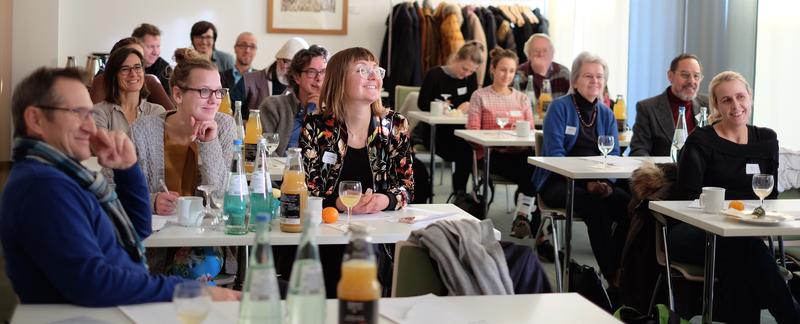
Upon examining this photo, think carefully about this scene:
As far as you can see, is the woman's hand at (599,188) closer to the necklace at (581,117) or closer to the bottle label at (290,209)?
the necklace at (581,117)

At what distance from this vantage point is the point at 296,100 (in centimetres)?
544

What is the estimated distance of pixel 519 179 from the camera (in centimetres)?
707

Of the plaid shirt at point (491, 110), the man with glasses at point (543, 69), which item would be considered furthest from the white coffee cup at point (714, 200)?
the man with glasses at point (543, 69)

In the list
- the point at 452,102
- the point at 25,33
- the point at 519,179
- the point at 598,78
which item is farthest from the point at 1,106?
the point at 598,78

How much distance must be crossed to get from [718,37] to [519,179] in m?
1.99

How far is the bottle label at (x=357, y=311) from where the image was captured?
1.87 metres

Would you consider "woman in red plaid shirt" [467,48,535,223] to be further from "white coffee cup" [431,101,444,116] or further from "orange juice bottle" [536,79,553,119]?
"white coffee cup" [431,101,444,116]

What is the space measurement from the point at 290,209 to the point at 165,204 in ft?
1.81

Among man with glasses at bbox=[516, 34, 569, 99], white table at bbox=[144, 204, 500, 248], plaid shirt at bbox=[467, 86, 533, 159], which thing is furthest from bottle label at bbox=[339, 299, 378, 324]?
man with glasses at bbox=[516, 34, 569, 99]

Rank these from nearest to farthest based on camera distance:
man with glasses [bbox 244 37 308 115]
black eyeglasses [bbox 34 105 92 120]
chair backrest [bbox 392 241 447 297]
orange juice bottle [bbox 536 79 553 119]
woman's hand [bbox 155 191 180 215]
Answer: black eyeglasses [bbox 34 105 92 120], chair backrest [bbox 392 241 447 297], woman's hand [bbox 155 191 180 215], man with glasses [bbox 244 37 308 115], orange juice bottle [bbox 536 79 553 119]

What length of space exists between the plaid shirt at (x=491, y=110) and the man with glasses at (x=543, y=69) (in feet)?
3.68

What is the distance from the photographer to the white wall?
700 centimetres

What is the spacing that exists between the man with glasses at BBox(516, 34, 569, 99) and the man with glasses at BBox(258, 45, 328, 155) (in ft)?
12.3

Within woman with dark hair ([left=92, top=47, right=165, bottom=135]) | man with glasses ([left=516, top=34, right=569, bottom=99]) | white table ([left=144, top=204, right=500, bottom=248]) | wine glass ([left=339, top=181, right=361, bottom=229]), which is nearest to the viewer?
white table ([left=144, top=204, right=500, bottom=248])
